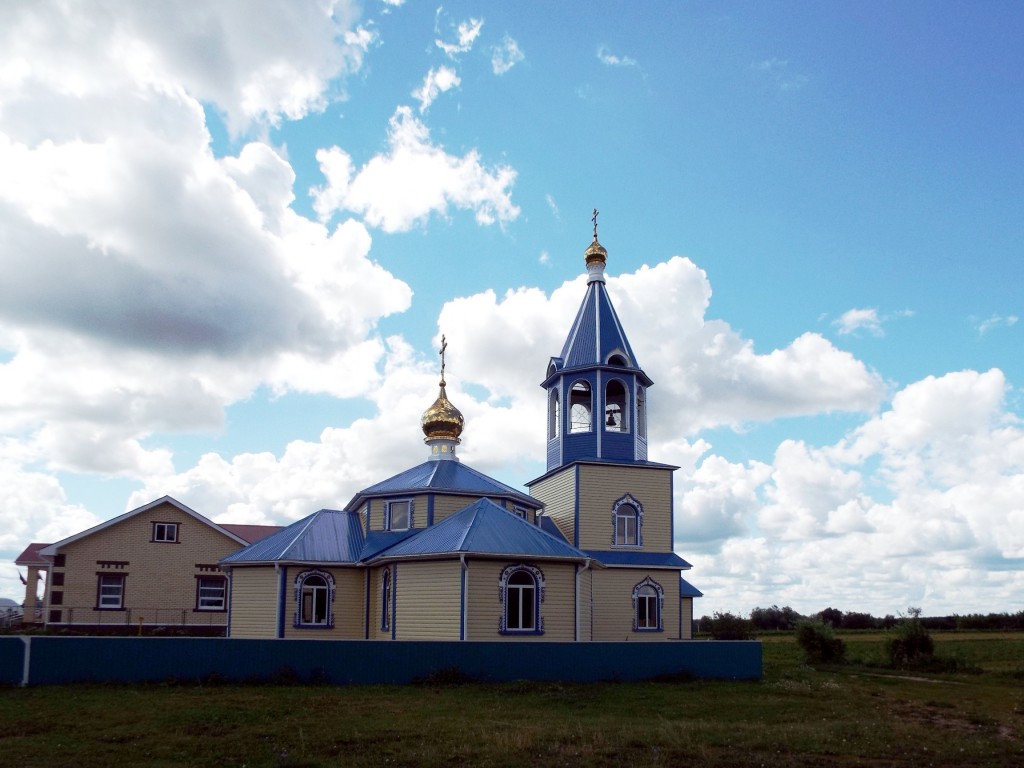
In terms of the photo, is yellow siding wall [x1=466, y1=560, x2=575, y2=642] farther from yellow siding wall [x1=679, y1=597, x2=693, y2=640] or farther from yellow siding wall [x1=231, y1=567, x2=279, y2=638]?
yellow siding wall [x1=679, y1=597, x2=693, y2=640]

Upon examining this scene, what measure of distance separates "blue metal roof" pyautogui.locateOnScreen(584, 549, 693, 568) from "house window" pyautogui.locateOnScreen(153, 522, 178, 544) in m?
15.7

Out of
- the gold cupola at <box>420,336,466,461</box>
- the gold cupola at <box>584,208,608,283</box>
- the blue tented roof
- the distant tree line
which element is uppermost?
the gold cupola at <box>584,208,608,283</box>

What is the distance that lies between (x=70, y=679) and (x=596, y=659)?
1010 centimetres

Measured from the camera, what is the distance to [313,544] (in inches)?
991

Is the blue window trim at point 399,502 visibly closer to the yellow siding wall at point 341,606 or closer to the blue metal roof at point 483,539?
the yellow siding wall at point 341,606

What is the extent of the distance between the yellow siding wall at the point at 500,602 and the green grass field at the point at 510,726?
10.8 feet

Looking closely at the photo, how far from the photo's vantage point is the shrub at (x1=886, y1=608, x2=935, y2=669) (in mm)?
26594

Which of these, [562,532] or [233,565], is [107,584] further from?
[562,532]

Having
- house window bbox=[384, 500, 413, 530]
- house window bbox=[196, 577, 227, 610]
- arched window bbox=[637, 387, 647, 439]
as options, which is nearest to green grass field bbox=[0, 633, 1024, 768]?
house window bbox=[384, 500, 413, 530]

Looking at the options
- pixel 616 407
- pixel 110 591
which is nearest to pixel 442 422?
pixel 616 407

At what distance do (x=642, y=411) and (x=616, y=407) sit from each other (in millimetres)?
857

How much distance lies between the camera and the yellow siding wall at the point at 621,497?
2605 centimetres

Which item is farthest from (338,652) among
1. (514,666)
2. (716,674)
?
(716,674)

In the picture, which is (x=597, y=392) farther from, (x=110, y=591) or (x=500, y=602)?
(x=110, y=591)
